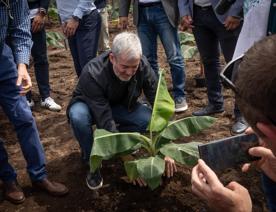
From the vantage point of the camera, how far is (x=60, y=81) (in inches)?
207

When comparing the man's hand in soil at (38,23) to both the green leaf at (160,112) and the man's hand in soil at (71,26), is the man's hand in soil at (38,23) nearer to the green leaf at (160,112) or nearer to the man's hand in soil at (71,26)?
the man's hand in soil at (71,26)

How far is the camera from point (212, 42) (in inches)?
146

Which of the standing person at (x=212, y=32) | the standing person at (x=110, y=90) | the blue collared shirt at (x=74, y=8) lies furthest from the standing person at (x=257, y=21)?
the blue collared shirt at (x=74, y=8)

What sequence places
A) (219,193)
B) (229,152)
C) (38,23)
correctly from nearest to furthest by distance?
(219,193), (229,152), (38,23)

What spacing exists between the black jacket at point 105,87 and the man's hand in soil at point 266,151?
1264 millimetres

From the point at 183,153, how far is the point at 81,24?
1.79 metres

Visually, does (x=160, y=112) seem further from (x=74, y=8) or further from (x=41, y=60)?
(x=41, y=60)

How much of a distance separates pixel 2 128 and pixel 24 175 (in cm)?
101

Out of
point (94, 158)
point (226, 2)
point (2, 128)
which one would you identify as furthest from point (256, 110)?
point (2, 128)

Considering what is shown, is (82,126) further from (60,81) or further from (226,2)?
(60,81)

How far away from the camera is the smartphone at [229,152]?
5.59ft

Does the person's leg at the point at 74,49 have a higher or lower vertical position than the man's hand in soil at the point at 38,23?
lower

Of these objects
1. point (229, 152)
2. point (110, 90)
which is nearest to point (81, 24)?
point (110, 90)

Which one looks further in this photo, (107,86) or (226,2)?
(107,86)
